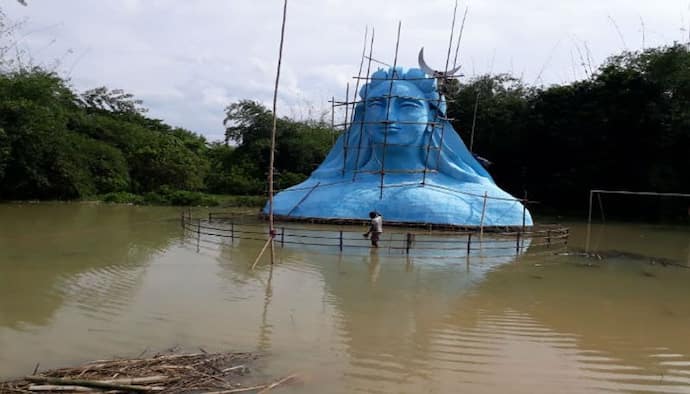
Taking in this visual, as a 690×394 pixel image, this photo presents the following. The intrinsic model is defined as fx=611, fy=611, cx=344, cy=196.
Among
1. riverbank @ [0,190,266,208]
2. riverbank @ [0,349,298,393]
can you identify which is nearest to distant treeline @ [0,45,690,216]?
riverbank @ [0,190,266,208]

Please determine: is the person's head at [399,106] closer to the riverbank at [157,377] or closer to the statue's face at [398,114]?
the statue's face at [398,114]

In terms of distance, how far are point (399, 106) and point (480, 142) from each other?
12.8 meters

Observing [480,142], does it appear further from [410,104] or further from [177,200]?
[177,200]

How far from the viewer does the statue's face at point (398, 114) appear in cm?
2133

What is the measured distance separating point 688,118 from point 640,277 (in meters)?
14.7

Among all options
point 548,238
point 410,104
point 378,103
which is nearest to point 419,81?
point 410,104

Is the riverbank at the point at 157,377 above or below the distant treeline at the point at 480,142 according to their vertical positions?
below

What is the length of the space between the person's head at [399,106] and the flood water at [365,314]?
334 inches

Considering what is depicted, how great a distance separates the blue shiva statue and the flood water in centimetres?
485

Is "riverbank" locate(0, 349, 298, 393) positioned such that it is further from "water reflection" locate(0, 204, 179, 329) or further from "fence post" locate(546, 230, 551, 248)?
"fence post" locate(546, 230, 551, 248)

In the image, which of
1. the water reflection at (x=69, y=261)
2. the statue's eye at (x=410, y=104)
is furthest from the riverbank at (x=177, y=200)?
the statue's eye at (x=410, y=104)

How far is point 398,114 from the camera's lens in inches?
856

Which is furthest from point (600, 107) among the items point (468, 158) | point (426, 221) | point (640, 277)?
point (640, 277)

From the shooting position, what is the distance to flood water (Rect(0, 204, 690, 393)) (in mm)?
5922
